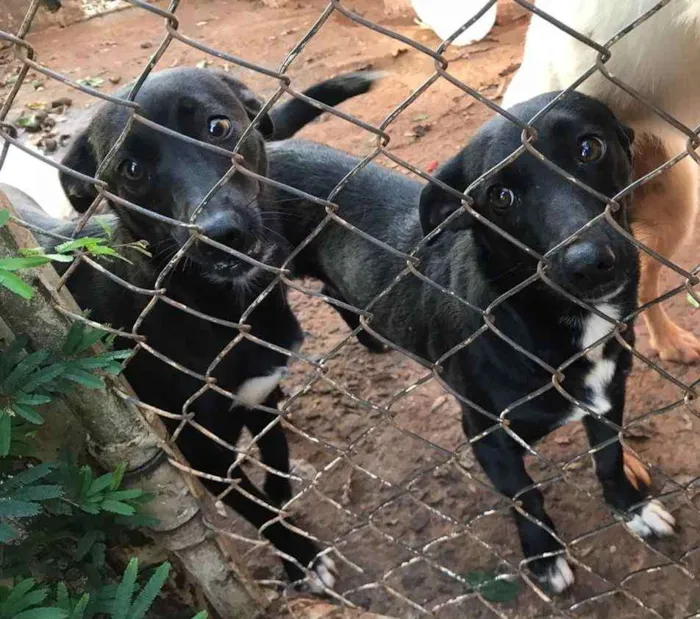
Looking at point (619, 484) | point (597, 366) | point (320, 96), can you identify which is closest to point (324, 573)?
point (619, 484)

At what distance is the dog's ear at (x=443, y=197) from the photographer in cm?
183

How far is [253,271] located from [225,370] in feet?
1.07

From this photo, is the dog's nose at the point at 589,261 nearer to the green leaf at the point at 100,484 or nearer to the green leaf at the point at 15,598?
the green leaf at the point at 100,484

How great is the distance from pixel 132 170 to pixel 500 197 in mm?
934

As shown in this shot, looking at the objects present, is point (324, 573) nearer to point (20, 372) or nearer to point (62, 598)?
point (62, 598)

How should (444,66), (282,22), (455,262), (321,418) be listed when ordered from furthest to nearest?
(282,22) < (321,418) < (455,262) < (444,66)

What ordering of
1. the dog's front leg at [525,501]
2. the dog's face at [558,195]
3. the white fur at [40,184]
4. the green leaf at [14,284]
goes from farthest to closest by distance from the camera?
1. the white fur at [40,184]
2. the dog's front leg at [525,501]
3. the dog's face at [558,195]
4. the green leaf at [14,284]

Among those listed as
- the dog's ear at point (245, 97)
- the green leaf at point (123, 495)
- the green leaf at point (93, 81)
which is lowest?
the green leaf at point (93, 81)

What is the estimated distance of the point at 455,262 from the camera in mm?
2076

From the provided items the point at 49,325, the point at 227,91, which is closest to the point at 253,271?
the point at 227,91

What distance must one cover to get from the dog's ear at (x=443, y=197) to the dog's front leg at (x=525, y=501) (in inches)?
23.9

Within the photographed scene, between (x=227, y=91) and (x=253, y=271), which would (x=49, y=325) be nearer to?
(x=253, y=271)

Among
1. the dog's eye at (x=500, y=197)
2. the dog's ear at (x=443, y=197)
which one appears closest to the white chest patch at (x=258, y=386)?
the dog's ear at (x=443, y=197)

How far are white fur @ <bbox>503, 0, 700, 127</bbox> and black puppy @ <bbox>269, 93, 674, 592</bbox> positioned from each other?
11cm
